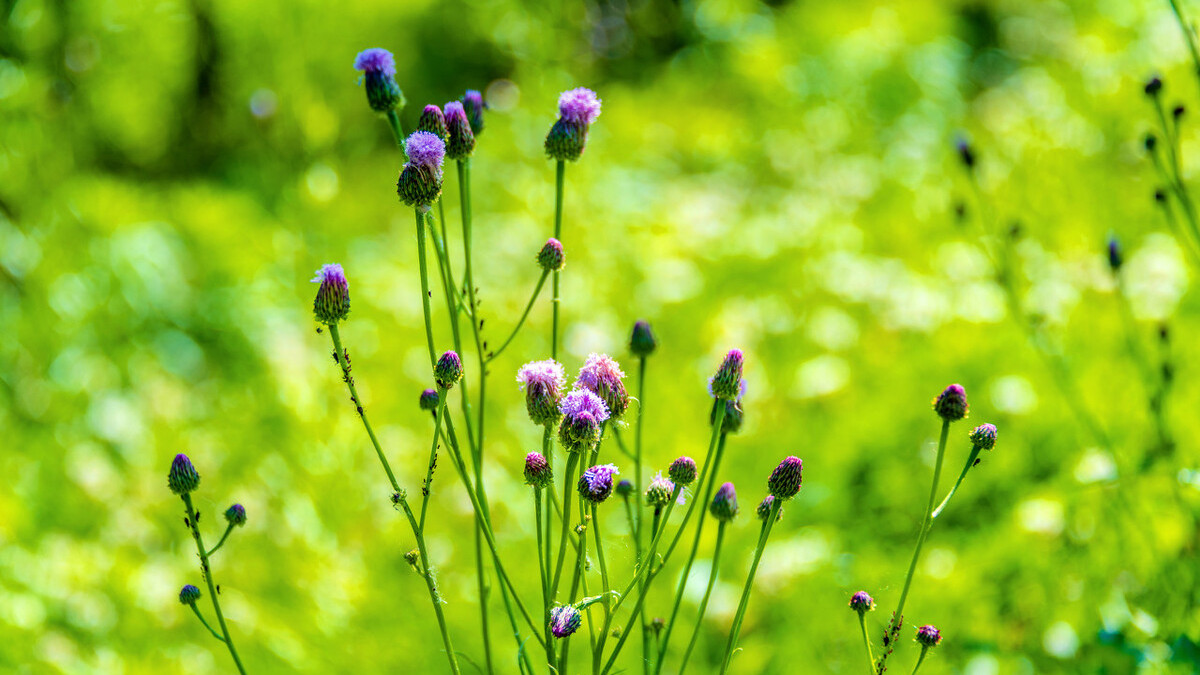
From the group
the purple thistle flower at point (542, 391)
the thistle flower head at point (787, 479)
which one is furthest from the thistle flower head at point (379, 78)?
the thistle flower head at point (787, 479)

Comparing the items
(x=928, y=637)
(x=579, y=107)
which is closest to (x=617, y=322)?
(x=579, y=107)

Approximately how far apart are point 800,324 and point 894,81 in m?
1.98

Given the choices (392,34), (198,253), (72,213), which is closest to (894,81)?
(392,34)

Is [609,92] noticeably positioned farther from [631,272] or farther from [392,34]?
[631,272]

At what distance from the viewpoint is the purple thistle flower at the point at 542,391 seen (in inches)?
34.2

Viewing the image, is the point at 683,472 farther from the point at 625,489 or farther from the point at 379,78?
the point at 379,78

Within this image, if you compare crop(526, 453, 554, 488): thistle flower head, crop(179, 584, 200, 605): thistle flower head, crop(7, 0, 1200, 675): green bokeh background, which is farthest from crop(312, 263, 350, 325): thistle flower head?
crop(7, 0, 1200, 675): green bokeh background

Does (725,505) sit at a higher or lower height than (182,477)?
lower

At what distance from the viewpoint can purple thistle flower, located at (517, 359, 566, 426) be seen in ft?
2.85

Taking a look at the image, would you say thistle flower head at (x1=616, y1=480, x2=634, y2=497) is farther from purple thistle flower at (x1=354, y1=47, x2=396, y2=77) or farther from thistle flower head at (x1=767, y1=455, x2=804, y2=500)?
purple thistle flower at (x1=354, y1=47, x2=396, y2=77)

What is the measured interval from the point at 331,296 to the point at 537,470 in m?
0.25

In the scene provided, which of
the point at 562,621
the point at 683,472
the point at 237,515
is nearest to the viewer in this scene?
the point at 562,621

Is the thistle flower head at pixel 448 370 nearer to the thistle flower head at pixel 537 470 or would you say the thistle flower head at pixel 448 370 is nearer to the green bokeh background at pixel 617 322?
the thistle flower head at pixel 537 470

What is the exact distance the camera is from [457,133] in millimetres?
965
